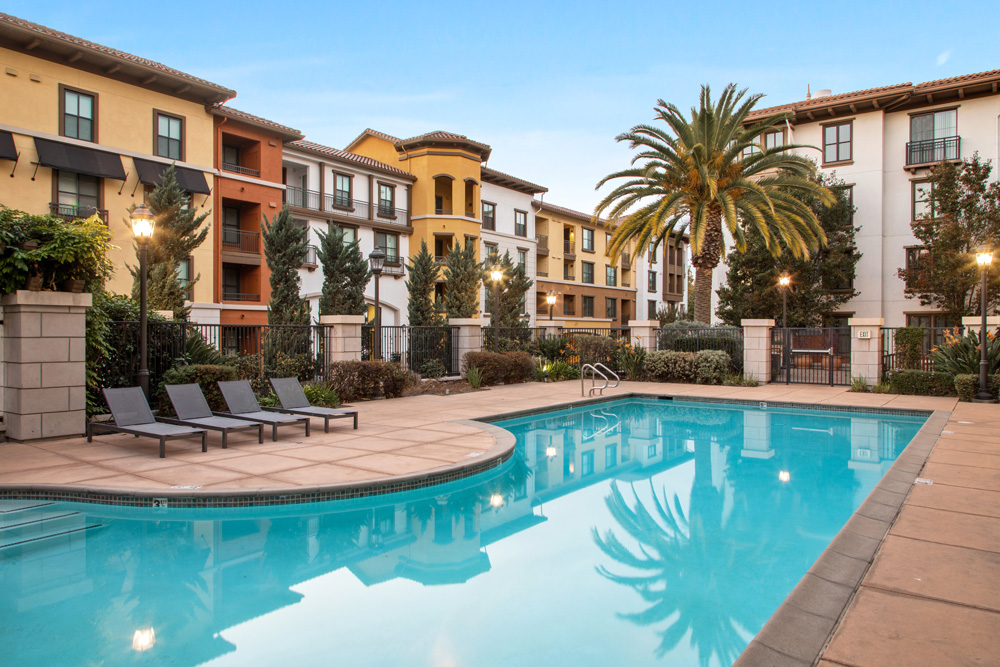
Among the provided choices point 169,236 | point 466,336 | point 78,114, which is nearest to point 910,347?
point 466,336

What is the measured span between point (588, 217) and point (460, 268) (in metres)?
28.1

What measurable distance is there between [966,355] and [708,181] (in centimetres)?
897

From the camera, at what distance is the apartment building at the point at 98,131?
828 inches

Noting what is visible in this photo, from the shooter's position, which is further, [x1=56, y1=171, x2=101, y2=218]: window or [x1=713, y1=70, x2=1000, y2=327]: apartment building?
[x1=713, y1=70, x2=1000, y2=327]: apartment building

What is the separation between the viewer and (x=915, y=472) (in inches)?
295

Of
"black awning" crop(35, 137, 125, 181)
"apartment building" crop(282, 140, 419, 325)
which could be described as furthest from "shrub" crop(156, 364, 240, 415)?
"apartment building" crop(282, 140, 419, 325)

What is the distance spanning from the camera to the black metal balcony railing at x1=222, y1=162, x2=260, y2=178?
92.4ft

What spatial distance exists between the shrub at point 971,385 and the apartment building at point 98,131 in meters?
25.1

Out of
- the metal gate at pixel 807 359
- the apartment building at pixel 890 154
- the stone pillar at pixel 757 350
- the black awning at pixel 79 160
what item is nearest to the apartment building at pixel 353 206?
the black awning at pixel 79 160

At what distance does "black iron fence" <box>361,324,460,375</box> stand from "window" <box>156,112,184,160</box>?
44.4ft

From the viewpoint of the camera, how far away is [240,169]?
93.3 ft

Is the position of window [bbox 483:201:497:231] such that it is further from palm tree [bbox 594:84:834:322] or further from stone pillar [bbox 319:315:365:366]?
stone pillar [bbox 319:315:365:366]

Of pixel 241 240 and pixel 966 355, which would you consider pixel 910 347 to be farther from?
pixel 241 240

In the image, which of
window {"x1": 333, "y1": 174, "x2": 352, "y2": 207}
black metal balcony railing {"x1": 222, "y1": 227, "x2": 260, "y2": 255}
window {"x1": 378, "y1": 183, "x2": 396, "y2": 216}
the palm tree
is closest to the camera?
the palm tree
